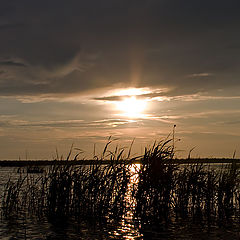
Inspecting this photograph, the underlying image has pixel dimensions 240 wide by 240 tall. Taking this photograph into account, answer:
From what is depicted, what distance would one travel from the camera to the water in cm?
1446

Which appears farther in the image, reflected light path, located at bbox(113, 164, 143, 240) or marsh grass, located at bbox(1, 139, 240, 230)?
marsh grass, located at bbox(1, 139, 240, 230)

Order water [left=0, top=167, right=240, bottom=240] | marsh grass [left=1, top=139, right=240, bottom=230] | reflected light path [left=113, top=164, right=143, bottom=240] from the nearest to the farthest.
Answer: water [left=0, top=167, right=240, bottom=240] < reflected light path [left=113, top=164, right=143, bottom=240] < marsh grass [left=1, top=139, right=240, bottom=230]

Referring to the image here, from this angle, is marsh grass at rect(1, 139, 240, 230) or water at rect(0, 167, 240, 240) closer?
water at rect(0, 167, 240, 240)

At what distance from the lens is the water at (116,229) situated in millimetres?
14461

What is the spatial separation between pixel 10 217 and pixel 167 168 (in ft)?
25.7

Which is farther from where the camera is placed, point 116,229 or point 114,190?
point 114,190

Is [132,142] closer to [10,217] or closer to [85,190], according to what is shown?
[85,190]

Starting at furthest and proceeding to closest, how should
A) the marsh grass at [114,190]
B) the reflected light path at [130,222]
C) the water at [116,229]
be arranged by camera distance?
the marsh grass at [114,190], the reflected light path at [130,222], the water at [116,229]

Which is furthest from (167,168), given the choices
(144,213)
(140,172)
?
(144,213)

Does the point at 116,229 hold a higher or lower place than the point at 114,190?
lower

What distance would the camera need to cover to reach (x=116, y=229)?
15398mm

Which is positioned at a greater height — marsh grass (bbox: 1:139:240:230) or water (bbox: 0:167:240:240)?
marsh grass (bbox: 1:139:240:230)

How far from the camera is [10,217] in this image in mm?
17766

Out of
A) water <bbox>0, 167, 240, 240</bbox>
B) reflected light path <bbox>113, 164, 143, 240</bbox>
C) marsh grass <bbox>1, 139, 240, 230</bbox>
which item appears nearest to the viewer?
water <bbox>0, 167, 240, 240</bbox>
